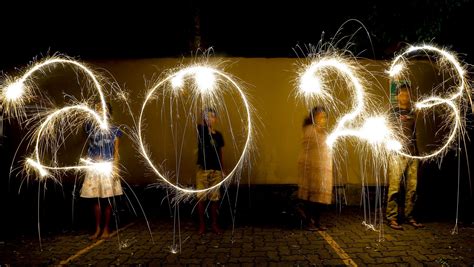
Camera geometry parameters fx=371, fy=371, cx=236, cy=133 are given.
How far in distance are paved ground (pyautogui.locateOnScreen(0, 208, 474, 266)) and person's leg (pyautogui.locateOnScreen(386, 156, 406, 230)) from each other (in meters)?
0.22

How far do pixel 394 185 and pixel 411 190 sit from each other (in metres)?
0.31

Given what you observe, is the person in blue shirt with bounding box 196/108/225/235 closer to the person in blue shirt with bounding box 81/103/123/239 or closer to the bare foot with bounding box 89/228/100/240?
the person in blue shirt with bounding box 81/103/123/239

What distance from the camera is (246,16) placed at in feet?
36.2

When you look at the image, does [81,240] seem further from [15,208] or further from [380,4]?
[380,4]

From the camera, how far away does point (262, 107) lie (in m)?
7.17

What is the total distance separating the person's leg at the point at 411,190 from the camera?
238 inches

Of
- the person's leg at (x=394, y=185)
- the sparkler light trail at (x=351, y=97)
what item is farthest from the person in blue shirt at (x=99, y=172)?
the person's leg at (x=394, y=185)

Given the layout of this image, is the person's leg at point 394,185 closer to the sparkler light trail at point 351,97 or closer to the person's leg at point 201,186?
the sparkler light trail at point 351,97

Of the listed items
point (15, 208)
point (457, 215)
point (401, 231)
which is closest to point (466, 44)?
point (457, 215)

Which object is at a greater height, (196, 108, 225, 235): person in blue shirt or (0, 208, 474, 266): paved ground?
(196, 108, 225, 235): person in blue shirt

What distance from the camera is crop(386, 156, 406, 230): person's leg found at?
6.01 meters

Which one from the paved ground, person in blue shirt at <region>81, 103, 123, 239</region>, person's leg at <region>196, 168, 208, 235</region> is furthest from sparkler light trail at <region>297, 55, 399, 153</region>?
person in blue shirt at <region>81, 103, 123, 239</region>

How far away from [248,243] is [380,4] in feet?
23.9

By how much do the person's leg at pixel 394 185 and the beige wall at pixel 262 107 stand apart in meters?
1.25
